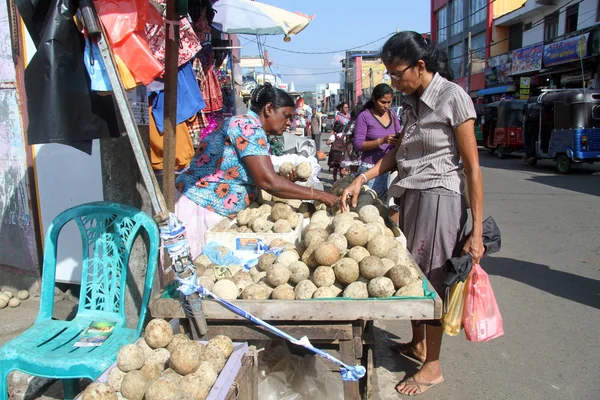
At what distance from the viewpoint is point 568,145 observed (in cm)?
1250

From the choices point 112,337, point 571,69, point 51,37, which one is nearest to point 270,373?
point 112,337

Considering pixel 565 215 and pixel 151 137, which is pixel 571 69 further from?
pixel 151 137

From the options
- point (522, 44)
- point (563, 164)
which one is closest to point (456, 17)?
point (522, 44)

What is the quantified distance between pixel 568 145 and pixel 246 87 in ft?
41.1

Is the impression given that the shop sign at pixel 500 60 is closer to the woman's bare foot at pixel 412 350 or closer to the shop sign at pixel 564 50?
the shop sign at pixel 564 50

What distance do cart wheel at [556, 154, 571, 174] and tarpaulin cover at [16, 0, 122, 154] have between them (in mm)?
13379

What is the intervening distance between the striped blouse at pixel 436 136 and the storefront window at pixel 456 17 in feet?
120

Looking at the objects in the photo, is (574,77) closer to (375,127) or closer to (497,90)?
(497,90)

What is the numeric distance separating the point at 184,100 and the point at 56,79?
6.96ft

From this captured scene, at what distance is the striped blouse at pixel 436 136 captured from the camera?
8.90 feet

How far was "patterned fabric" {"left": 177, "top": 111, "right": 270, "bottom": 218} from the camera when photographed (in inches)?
130

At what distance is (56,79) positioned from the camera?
222cm

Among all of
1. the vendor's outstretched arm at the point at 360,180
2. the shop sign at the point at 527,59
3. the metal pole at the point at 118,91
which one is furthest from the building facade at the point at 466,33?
the metal pole at the point at 118,91

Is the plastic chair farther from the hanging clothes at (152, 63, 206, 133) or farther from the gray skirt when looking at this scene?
the gray skirt
